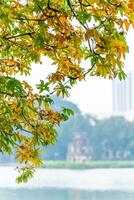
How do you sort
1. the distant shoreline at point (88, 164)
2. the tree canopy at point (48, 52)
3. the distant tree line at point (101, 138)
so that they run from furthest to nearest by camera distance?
the distant tree line at point (101, 138), the distant shoreline at point (88, 164), the tree canopy at point (48, 52)

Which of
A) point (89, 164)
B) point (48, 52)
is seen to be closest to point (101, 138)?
point (89, 164)

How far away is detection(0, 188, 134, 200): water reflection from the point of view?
15.6 meters

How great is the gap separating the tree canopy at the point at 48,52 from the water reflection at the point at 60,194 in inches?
502

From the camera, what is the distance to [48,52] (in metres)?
1.93

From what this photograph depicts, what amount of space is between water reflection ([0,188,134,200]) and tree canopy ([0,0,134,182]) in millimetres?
12762

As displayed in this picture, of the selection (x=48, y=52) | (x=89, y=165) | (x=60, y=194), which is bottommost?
(x=60, y=194)

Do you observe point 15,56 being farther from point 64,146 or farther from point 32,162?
point 64,146

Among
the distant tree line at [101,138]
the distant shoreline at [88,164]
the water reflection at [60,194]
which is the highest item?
the distant tree line at [101,138]

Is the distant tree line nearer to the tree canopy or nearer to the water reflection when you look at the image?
the water reflection

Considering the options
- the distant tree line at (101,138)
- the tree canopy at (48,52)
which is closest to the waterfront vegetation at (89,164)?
the distant tree line at (101,138)

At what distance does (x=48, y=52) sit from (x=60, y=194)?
1605 cm

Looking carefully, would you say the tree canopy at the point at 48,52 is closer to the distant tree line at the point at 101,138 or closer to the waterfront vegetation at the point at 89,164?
the waterfront vegetation at the point at 89,164

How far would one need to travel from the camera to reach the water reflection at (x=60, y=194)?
15633mm

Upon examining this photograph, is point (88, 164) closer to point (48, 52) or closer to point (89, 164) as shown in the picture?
point (89, 164)
